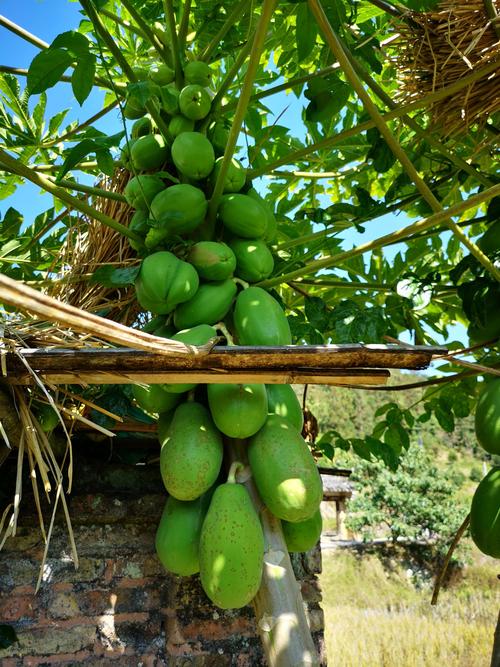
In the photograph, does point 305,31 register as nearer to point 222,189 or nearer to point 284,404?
point 222,189

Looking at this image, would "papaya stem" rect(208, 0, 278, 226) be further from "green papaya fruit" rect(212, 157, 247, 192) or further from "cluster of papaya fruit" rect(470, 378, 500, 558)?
"cluster of papaya fruit" rect(470, 378, 500, 558)

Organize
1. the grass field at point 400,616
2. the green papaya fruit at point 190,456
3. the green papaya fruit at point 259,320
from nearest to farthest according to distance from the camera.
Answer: the green papaya fruit at point 190,456, the green papaya fruit at point 259,320, the grass field at point 400,616

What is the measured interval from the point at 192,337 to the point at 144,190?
1.67 ft

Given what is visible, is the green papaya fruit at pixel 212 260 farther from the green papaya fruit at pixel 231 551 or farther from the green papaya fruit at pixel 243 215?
the green papaya fruit at pixel 231 551

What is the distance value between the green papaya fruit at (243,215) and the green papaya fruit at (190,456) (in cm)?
51

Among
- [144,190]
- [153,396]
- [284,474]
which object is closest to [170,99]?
[144,190]

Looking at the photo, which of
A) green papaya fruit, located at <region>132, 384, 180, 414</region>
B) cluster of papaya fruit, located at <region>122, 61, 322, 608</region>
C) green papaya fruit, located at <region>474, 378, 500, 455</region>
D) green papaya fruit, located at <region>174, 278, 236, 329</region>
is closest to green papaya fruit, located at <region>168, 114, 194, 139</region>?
cluster of papaya fruit, located at <region>122, 61, 322, 608</region>

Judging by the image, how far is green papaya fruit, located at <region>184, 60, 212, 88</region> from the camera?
1840 millimetres

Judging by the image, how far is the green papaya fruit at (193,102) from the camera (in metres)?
1.73

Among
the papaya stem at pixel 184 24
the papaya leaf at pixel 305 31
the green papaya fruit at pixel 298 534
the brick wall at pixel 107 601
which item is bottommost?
the brick wall at pixel 107 601

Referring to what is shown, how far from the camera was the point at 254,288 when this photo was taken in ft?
5.22

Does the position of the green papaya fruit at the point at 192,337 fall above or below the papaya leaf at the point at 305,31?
below

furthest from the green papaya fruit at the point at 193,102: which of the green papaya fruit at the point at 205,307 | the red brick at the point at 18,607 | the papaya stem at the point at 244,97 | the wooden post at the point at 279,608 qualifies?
the red brick at the point at 18,607

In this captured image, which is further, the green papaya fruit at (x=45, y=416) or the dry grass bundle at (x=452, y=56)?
the dry grass bundle at (x=452, y=56)
